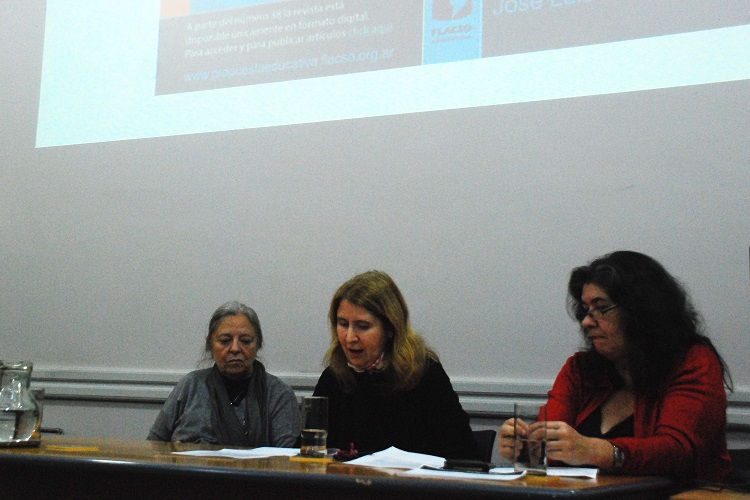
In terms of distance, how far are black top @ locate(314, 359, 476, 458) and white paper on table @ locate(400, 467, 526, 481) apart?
721 millimetres

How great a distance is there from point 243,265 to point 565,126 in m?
1.28

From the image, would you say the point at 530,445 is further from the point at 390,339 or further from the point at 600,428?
the point at 390,339

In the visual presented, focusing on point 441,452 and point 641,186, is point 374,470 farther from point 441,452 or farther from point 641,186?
point 641,186

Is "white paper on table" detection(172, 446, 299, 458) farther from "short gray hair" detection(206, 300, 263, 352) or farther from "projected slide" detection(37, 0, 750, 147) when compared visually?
"projected slide" detection(37, 0, 750, 147)

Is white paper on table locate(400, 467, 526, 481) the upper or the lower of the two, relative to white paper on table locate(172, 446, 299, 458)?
upper

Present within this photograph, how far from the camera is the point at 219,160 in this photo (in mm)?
3180

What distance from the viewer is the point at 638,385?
1947mm

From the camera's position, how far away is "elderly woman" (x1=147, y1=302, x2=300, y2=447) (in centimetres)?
267

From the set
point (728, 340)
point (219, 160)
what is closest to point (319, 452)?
point (728, 340)

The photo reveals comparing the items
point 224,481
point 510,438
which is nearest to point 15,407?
point 224,481

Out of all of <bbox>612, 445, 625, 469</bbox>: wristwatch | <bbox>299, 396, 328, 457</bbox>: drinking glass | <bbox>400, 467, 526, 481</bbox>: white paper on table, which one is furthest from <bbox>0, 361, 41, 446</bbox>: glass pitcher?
<bbox>612, 445, 625, 469</bbox>: wristwatch

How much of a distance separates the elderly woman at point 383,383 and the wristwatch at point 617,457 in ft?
2.09

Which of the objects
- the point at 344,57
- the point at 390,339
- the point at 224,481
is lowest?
the point at 224,481

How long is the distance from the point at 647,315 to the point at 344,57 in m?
1.53
